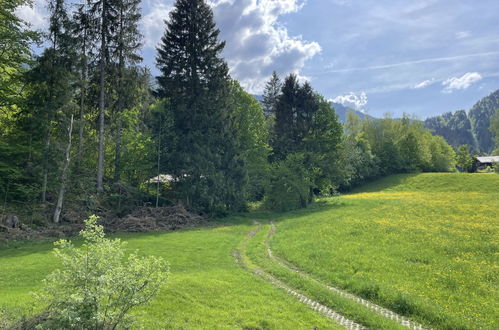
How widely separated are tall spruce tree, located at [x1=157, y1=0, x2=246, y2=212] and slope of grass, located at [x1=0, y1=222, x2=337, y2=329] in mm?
19454

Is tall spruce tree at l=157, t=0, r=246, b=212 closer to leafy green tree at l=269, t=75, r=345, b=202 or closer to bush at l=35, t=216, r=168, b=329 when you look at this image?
leafy green tree at l=269, t=75, r=345, b=202

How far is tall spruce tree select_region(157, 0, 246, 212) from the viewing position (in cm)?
4134

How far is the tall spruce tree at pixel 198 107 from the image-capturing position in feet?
136

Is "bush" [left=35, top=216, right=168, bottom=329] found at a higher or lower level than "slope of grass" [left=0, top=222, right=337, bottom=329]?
higher

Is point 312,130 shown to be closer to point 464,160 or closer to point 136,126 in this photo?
point 136,126

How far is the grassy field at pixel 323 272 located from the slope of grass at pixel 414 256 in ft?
0.19

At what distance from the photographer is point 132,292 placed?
7.43 m

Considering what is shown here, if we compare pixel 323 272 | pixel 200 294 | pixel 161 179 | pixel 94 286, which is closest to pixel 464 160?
pixel 161 179

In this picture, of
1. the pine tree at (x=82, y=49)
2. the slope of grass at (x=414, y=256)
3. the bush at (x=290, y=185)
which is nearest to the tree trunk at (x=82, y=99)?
the pine tree at (x=82, y=49)

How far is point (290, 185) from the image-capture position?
48.1 m

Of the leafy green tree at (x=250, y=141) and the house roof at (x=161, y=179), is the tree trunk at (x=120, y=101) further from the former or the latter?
the leafy green tree at (x=250, y=141)

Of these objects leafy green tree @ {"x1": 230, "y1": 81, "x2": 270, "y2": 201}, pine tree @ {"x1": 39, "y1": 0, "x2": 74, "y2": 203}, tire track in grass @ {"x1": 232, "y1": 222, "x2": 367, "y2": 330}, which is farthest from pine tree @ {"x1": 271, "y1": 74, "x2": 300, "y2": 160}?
pine tree @ {"x1": 39, "y1": 0, "x2": 74, "y2": 203}

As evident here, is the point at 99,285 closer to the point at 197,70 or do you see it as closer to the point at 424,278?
the point at 424,278

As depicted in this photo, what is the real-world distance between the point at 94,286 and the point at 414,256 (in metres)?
18.2
